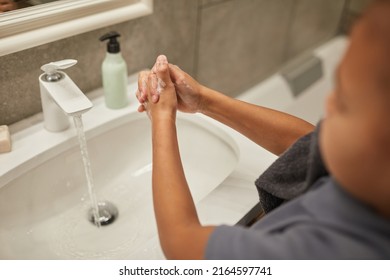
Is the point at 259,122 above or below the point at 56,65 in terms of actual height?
below

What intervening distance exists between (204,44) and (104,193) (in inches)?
19.5

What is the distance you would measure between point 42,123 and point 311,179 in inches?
21.9

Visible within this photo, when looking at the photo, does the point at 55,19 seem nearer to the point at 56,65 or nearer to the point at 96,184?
the point at 56,65

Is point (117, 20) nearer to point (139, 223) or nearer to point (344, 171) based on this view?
point (139, 223)

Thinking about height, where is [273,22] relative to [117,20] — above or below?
below

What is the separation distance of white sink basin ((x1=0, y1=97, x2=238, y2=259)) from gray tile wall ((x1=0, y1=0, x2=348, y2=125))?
0.29 ft

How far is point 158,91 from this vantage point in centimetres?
75

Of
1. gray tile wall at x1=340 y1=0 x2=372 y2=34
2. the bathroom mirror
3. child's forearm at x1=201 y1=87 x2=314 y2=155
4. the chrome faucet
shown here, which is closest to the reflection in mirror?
the bathroom mirror

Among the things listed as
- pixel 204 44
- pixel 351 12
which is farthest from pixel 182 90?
pixel 351 12

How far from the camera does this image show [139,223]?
868mm

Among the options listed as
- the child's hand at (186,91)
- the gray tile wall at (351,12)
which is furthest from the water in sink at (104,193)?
the gray tile wall at (351,12)

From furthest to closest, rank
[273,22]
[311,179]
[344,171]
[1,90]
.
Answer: [273,22] < [1,90] < [311,179] < [344,171]

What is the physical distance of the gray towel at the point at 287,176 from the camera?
2.20 feet
